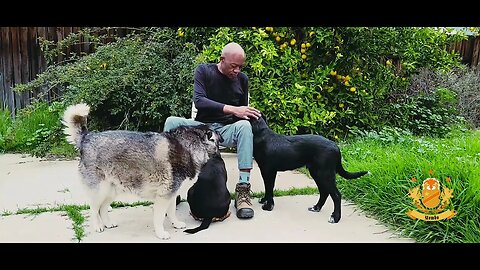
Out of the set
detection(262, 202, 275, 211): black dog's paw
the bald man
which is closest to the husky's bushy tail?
the bald man

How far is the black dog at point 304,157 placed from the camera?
11.0 feet

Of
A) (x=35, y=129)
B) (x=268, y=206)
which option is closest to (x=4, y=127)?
(x=35, y=129)

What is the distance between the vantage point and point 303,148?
341 centimetres

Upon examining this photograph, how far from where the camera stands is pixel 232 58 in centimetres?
361

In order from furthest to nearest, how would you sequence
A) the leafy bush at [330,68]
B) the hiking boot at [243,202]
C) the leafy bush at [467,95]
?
the leafy bush at [467,95] → the leafy bush at [330,68] → the hiking boot at [243,202]

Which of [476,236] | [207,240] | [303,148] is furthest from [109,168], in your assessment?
[476,236]

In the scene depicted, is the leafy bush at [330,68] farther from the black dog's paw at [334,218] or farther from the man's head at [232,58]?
the black dog's paw at [334,218]

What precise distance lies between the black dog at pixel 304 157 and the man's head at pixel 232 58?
48 cm

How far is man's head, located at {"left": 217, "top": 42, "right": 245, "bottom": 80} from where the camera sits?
11.8 feet

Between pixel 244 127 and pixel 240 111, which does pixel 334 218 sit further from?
pixel 240 111

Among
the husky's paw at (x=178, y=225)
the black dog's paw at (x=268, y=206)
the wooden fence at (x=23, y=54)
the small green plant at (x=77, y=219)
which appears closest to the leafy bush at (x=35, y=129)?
the wooden fence at (x=23, y=54)

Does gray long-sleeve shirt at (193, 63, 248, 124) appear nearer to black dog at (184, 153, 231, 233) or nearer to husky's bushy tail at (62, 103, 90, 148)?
black dog at (184, 153, 231, 233)

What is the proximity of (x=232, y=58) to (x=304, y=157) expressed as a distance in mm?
1017

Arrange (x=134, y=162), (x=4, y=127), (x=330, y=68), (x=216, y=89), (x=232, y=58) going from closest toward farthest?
(x=134, y=162) < (x=232, y=58) < (x=216, y=89) < (x=330, y=68) < (x=4, y=127)
